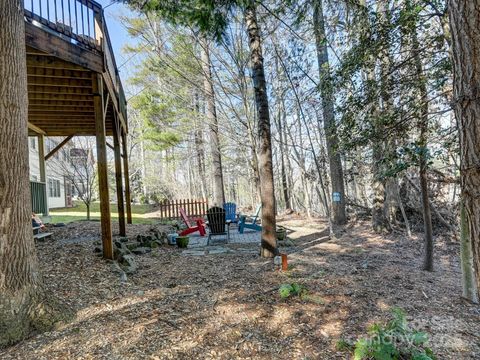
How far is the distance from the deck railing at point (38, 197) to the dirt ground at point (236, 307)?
343 centimetres

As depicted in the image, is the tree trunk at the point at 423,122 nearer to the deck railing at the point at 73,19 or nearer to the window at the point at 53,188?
the deck railing at the point at 73,19

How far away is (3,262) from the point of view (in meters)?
2.54

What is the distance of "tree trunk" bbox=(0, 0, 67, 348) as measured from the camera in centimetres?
254

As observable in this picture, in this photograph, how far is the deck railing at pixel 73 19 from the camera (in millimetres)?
4000

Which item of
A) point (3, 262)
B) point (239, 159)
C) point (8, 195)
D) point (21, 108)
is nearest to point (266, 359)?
point (3, 262)

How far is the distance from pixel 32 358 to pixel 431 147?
196 inches

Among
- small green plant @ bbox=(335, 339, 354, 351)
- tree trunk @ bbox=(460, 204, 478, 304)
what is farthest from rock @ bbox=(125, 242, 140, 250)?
tree trunk @ bbox=(460, 204, 478, 304)

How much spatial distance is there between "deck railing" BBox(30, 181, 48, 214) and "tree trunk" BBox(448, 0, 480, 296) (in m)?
8.69

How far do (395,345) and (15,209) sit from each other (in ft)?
10.7

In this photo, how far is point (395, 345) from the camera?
232 cm

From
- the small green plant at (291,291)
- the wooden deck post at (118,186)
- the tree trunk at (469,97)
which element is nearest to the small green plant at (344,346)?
the small green plant at (291,291)

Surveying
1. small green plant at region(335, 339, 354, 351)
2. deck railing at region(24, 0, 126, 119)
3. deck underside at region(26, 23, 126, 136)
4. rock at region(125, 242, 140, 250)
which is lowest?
small green plant at region(335, 339, 354, 351)

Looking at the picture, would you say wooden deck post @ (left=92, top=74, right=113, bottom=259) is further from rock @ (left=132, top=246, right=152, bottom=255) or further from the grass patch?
the grass patch

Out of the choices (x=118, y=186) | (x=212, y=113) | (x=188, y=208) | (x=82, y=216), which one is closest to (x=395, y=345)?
(x=118, y=186)
